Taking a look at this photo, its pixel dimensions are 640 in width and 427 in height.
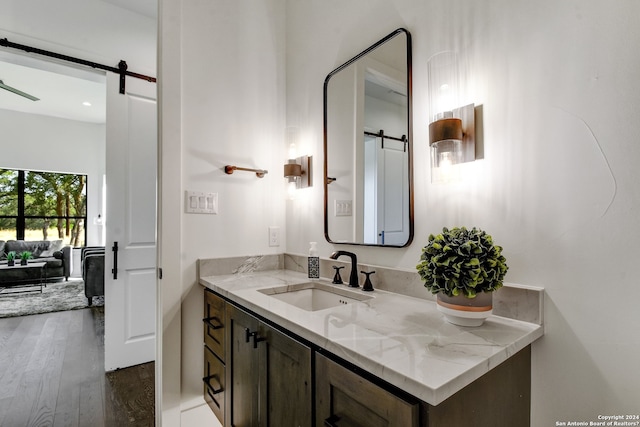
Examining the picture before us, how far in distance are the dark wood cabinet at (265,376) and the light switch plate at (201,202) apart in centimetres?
61

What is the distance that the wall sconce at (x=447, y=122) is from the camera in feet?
3.63

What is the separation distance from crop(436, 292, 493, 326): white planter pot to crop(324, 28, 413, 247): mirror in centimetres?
44

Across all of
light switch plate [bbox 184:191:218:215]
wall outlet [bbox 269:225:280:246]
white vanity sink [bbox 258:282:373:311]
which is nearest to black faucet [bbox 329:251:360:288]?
white vanity sink [bbox 258:282:373:311]

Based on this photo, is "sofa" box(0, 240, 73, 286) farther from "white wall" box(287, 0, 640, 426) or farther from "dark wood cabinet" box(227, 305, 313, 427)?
"white wall" box(287, 0, 640, 426)

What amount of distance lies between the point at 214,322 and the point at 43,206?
7158 mm

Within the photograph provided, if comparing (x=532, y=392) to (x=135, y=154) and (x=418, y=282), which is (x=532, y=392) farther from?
(x=135, y=154)

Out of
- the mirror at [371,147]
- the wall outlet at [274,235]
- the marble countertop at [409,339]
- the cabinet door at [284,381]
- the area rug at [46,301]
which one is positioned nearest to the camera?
the marble countertop at [409,339]

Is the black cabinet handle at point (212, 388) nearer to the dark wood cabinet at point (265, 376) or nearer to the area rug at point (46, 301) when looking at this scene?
the dark wood cabinet at point (265, 376)

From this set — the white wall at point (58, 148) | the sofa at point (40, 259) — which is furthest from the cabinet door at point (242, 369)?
the white wall at point (58, 148)

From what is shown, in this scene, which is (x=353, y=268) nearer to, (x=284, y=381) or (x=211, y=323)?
(x=284, y=381)

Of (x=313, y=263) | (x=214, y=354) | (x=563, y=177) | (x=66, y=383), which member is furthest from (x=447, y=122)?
(x=66, y=383)

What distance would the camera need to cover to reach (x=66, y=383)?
224 cm

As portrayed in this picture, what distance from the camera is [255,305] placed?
1179mm

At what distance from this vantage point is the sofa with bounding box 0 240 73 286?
5.11 metres
